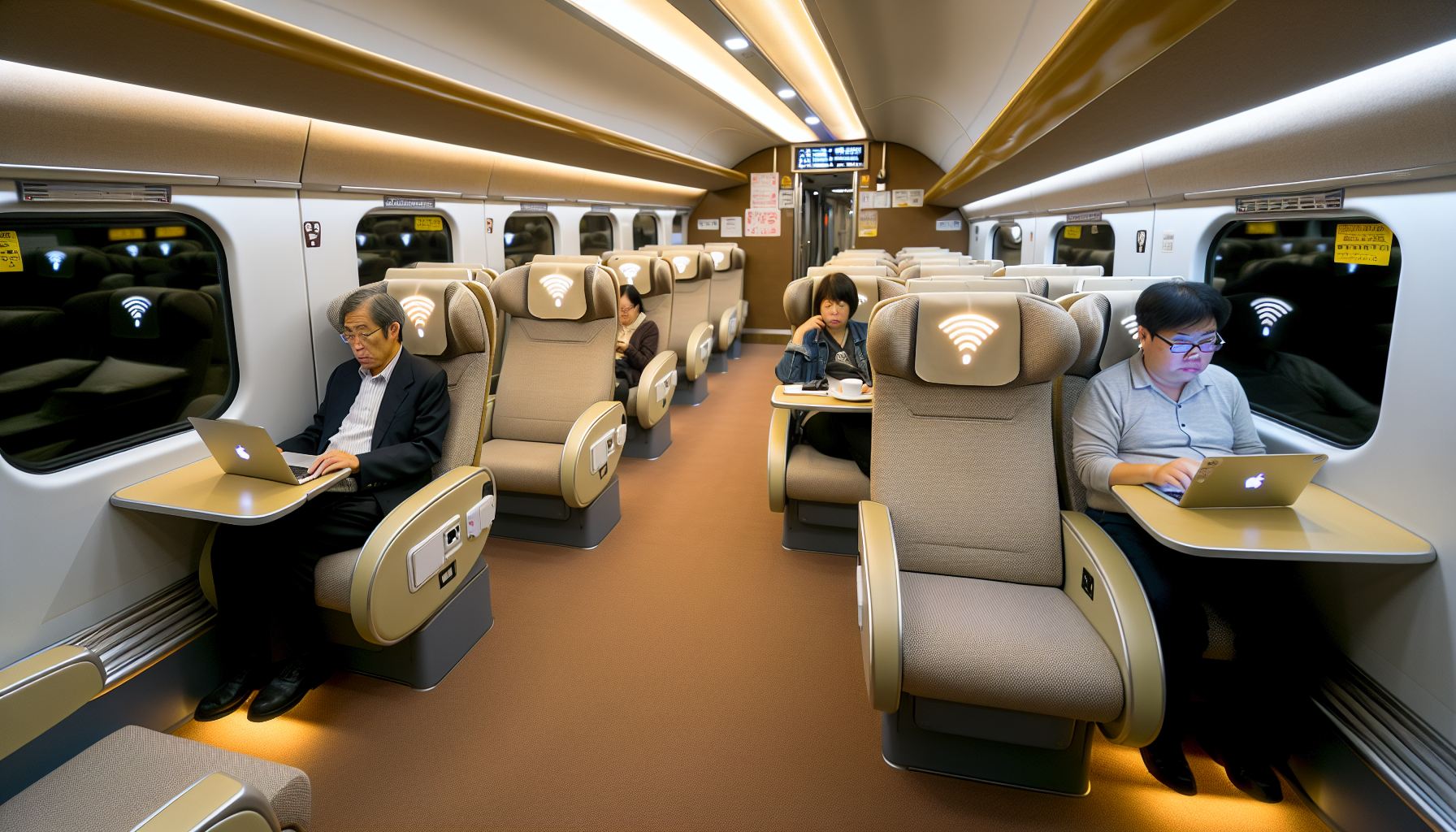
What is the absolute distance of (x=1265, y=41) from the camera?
A: 1.65 metres

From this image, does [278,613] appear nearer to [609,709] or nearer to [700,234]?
[609,709]

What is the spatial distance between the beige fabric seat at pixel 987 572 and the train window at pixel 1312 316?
976 millimetres

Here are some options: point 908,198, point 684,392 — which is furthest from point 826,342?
point 908,198

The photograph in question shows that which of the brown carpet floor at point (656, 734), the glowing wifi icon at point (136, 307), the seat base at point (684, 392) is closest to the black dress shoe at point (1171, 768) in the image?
the brown carpet floor at point (656, 734)

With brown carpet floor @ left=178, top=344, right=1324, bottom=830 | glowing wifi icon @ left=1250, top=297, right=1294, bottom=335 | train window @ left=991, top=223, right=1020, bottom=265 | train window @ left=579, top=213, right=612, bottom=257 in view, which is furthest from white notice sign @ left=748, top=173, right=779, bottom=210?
glowing wifi icon @ left=1250, top=297, right=1294, bottom=335

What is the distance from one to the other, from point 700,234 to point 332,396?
354 inches

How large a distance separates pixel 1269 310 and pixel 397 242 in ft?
16.0

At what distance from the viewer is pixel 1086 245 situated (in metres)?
5.71

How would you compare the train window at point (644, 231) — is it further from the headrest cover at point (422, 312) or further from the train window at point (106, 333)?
the train window at point (106, 333)

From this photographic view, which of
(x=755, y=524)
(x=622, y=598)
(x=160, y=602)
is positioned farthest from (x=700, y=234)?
(x=160, y=602)

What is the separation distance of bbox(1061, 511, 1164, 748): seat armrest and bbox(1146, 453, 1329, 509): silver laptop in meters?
0.26

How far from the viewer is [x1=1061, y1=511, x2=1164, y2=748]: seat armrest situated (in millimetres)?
1807

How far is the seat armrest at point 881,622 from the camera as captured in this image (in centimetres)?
190

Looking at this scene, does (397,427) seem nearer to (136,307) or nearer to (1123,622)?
(136,307)
